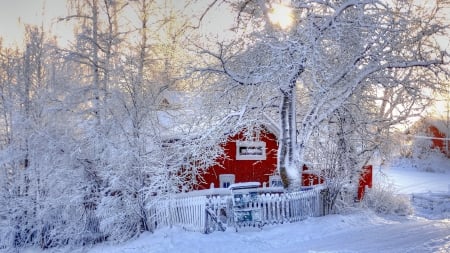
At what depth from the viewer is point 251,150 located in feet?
74.1

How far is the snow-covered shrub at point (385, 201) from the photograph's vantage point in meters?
19.0

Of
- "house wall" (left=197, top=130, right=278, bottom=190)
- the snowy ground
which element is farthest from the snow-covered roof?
the snowy ground

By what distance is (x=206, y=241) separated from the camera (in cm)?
1138

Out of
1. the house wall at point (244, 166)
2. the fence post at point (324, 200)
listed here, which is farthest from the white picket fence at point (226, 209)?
the house wall at point (244, 166)

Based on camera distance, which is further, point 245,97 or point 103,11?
point 103,11

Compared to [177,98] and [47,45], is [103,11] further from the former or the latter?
[177,98]

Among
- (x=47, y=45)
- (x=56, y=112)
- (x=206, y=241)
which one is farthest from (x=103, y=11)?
(x=206, y=241)

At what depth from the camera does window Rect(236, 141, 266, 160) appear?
73.2 feet

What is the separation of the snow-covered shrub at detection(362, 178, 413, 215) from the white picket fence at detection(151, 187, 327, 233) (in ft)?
16.9

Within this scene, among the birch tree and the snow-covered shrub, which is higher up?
the birch tree

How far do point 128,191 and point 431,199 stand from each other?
60.2ft

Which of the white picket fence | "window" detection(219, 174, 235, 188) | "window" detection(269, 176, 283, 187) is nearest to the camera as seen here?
the white picket fence

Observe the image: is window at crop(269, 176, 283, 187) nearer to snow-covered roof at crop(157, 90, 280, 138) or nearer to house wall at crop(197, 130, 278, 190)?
house wall at crop(197, 130, 278, 190)

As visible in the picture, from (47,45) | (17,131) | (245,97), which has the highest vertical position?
(47,45)
